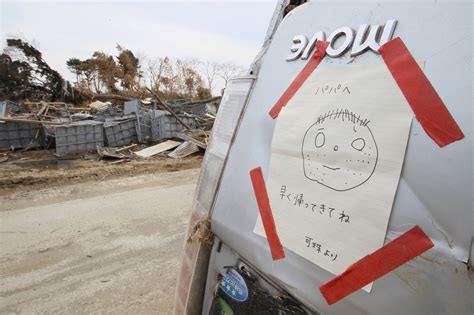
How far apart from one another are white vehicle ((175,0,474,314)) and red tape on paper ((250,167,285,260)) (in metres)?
0.02

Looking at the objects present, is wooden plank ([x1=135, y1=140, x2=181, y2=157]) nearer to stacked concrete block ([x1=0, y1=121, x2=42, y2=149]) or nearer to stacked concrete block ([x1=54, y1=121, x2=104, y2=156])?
stacked concrete block ([x1=54, y1=121, x2=104, y2=156])

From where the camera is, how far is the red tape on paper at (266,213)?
3.33 ft

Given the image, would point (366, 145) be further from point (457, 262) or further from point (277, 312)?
point (277, 312)

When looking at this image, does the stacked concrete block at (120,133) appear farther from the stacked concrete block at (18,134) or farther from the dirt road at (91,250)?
the dirt road at (91,250)

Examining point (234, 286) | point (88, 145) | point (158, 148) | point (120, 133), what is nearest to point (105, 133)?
point (120, 133)

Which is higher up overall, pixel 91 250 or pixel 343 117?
pixel 343 117

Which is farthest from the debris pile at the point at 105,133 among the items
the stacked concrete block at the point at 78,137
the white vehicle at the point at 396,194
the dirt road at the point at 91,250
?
the white vehicle at the point at 396,194

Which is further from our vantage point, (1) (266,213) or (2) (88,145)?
(2) (88,145)

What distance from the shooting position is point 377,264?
787 millimetres

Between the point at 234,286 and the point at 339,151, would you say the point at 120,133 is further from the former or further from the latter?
the point at 339,151

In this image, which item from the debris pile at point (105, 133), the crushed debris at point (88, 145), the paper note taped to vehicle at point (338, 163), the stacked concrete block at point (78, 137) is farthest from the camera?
the debris pile at point (105, 133)

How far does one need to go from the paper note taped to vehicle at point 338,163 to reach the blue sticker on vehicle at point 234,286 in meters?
0.24

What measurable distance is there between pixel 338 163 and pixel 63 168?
368 inches

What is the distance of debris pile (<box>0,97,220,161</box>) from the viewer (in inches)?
415
